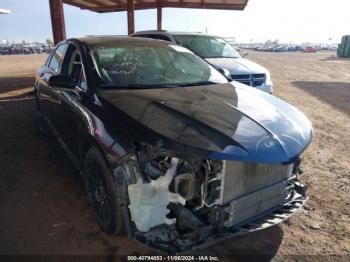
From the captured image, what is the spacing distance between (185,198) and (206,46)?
Result: 6.72m

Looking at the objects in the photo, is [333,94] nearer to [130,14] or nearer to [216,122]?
[130,14]

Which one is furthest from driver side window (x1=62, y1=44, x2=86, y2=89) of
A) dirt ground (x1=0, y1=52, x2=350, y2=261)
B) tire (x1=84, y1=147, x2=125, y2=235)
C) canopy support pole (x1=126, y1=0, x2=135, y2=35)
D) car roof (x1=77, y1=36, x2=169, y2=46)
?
canopy support pole (x1=126, y1=0, x2=135, y2=35)

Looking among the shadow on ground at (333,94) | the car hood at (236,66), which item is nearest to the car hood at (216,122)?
the car hood at (236,66)

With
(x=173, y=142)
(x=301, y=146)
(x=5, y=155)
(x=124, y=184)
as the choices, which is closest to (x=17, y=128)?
(x=5, y=155)

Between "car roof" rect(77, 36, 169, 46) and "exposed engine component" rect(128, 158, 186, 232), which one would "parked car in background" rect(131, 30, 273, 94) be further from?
"exposed engine component" rect(128, 158, 186, 232)

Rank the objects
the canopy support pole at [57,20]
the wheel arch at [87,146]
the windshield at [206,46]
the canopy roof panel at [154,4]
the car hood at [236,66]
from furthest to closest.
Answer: the canopy roof panel at [154,4] → the canopy support pole at [57,20] → the windshield at [206,46] → the car hood at [236,66] → the wheel arch at [87,146]

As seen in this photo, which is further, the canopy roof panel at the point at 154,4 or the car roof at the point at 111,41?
the canopy roof panel at the point at 154,4

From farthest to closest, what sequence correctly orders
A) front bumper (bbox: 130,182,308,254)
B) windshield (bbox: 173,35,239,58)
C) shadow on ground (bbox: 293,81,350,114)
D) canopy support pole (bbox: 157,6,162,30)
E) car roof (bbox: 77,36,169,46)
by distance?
canopy support pole (bbox: 157,6,162,30), shadow on ground (bbox: 293,81,350,114), windshield (bbox: 173,35,239,58), car roof (bbox: 77,36,169,46), front bumper (bbox: 130,182,308,254)

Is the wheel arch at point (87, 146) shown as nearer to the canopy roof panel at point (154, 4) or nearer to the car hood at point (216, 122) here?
the car hood at point (216, 122)

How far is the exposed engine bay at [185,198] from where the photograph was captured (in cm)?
228

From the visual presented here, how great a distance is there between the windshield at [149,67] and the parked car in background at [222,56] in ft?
9.48

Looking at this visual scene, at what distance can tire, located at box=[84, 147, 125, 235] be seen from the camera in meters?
2.55

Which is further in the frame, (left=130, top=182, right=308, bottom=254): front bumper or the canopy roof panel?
the canopy roof panel

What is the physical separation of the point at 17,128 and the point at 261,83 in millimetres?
5111
